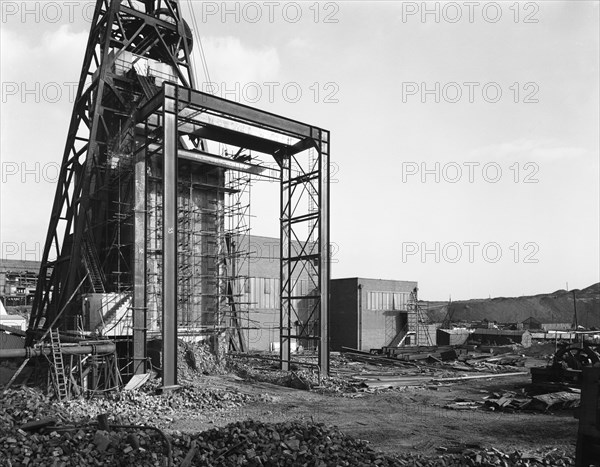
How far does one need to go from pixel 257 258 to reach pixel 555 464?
28.1m

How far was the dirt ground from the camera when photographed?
12.4 m

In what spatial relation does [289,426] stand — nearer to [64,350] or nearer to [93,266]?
[64,350]

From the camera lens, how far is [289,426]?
35.4ft

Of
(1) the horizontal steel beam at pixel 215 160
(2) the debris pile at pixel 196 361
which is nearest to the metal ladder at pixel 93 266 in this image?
(2) the debris pile at pixel 196 361

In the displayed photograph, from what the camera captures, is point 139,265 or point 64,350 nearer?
point 64,350

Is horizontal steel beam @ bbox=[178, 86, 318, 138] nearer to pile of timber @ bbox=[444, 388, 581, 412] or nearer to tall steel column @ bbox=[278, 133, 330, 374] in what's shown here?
tall steel column @ bbox=[278, 133, 330, 374]

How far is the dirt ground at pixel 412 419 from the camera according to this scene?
40.7 ft

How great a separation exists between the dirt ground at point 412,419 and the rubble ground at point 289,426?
31mm

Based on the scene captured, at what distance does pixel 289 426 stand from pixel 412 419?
5753mm

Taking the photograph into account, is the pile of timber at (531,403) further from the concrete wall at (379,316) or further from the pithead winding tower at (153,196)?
the concrete wall at (379,316)

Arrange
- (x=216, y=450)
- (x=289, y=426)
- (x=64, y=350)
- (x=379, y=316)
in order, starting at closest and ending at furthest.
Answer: (x=216, y=450), (x=289, y=426), (x=64, y=350), (x=379, y=316)

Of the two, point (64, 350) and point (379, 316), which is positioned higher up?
point (64, 350)

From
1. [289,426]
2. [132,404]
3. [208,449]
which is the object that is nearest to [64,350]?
[132,404]

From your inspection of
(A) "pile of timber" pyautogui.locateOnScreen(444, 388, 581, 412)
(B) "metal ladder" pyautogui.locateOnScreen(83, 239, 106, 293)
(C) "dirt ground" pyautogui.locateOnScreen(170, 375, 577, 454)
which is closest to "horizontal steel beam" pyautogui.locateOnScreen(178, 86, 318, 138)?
(B) "metal ladder" pyautogui.locateOnScreen(83, 239, 106, 293)
